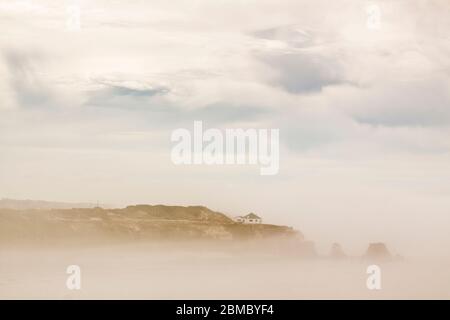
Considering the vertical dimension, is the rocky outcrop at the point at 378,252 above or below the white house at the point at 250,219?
below

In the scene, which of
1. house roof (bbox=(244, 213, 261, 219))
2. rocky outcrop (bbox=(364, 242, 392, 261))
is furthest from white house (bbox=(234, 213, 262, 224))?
rocky outcrop (bbox=(364, 242, 392, 261))

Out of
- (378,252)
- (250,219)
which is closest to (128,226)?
(250,219)

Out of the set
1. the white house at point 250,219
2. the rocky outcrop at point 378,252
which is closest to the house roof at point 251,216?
the white house at point 250,219

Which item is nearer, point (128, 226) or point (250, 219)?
point (250, 219)

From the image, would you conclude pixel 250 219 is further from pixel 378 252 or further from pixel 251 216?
pixel 378 252

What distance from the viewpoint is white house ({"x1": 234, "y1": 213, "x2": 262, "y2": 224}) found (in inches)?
474

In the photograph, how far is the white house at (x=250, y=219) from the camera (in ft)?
39.5

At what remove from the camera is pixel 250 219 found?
1218 centimetres

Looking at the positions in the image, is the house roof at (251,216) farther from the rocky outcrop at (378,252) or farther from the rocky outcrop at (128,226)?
the rocky outcrop at (378,252)

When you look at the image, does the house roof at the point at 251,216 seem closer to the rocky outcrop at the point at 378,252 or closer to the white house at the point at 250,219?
the white house at the point at 250,219

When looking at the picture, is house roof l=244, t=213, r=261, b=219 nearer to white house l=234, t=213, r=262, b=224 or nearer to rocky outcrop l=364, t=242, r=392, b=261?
white house l=234, t=213, r=262, b=224

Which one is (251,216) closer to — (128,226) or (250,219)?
(250,219)
